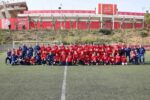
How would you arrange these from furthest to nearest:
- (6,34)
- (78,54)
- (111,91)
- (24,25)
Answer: (24,25)
(6,34)
(78,54)
(111,91)

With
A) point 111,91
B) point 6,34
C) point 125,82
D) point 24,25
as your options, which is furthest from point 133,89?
point 24,25

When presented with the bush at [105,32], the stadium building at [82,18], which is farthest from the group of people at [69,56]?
the stadium building at [82,18]

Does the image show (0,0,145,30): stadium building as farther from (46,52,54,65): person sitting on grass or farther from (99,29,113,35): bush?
(46,52,54,65): person sitting on grass

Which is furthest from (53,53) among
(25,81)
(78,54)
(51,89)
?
(51,89)

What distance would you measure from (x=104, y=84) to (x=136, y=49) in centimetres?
1469

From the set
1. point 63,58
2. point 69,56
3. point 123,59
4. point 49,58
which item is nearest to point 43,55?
point 49,58

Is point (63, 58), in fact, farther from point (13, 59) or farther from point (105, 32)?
point (105, 32)

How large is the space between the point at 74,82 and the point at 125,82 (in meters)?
1.88

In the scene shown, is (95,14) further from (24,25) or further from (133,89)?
(133,89)

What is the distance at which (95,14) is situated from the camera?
10088 cm

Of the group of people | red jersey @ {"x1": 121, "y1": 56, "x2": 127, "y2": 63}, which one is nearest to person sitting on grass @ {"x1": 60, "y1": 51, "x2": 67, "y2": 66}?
the group of people

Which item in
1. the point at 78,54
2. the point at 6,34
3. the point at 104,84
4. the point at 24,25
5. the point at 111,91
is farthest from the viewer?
the point at 24,25

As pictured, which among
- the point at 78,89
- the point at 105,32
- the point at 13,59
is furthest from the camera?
the point at 105,32

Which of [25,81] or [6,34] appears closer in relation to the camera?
[25,81]
